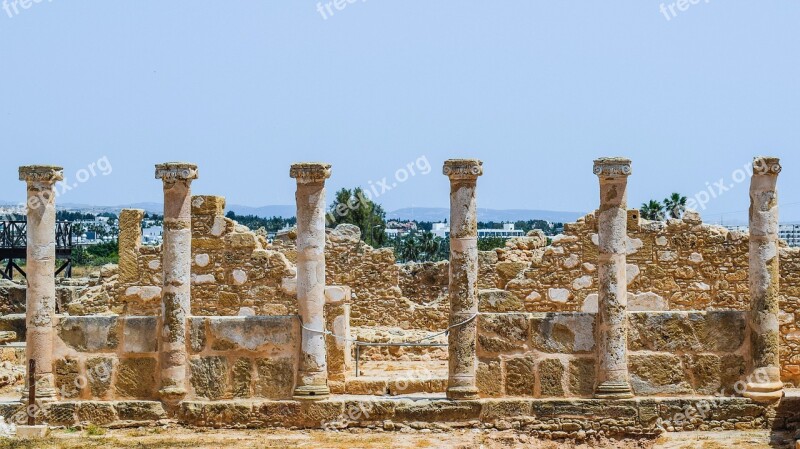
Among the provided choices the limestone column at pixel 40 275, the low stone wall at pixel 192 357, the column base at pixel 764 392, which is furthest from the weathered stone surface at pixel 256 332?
the column base at pixel 764 392

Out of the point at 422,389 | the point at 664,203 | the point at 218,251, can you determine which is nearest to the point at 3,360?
the point at 218,251

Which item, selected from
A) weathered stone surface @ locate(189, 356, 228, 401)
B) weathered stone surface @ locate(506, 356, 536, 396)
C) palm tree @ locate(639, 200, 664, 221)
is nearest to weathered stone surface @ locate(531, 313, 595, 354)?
weathered stone surface @ locate(506, 356, 536, 396)

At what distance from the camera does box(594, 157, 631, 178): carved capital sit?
13539 millimetres

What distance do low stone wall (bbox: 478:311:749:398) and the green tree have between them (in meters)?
29.5

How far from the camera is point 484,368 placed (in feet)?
44.9

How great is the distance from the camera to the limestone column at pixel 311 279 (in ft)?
44.5

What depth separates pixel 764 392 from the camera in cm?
1351

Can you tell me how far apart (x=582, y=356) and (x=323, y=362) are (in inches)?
116

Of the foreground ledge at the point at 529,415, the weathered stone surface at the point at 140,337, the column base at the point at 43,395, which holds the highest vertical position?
the weathered stone surface at the point at 140,337

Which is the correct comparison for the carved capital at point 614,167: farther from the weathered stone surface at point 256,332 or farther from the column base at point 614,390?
the weathered stone surface at point 256,332

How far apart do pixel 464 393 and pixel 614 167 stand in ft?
10.00

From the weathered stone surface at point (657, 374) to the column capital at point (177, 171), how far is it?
5436mm

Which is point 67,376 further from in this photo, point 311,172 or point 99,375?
point 311,172

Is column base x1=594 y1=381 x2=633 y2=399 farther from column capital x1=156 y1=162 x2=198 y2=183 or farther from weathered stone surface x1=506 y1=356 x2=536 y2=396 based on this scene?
column capital x1=156 y1=162 x2=198 y2=183
